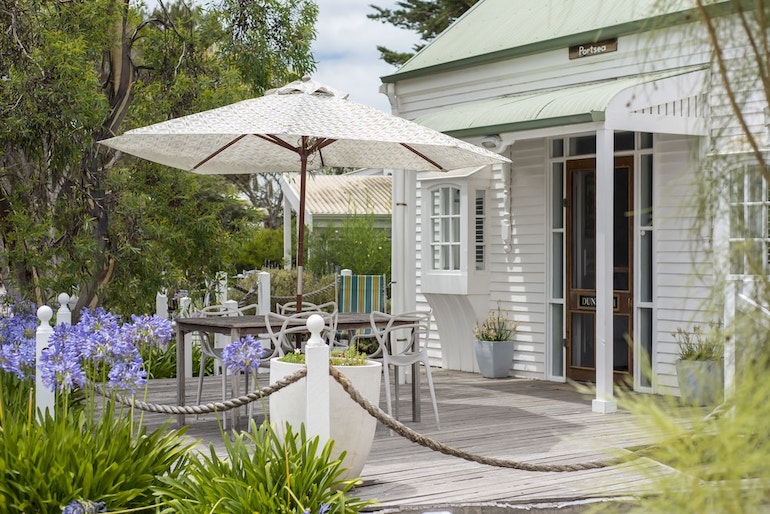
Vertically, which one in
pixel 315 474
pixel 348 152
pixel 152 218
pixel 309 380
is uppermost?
pixel 348 152

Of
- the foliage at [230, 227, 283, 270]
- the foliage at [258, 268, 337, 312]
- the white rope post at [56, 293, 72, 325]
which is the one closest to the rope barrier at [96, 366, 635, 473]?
the white rope post at [56, 293, 72, 325]

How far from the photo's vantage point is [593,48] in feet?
34.2

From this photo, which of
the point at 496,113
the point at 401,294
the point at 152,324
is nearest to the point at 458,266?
the point at 401,294

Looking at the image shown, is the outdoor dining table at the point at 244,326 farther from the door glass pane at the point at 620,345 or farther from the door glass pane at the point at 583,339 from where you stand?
the door glass pane at the point at 583,339

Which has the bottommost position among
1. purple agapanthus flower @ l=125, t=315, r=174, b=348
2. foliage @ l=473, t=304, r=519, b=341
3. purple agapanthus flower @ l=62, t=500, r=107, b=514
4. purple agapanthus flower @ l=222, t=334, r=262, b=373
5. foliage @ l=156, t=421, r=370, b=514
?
purple agapanthus flower @ l=62, t=500, r=107, b=514

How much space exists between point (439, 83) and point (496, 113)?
6.77ft

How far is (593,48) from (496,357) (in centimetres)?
354

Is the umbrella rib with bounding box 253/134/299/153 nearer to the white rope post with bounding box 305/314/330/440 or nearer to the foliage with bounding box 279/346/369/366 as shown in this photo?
the foliage with bounding box 279/346/369/366

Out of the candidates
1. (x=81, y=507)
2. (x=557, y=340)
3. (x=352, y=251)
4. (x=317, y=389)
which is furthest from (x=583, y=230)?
(x=352, y=251)

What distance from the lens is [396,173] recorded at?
39.0 ft

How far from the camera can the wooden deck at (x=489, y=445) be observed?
614 cm

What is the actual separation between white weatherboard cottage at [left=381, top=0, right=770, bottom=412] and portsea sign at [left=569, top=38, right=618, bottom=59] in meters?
0.01

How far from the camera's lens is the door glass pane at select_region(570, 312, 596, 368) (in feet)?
36.5

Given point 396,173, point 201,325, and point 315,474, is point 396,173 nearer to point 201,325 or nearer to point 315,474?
point 201,325
